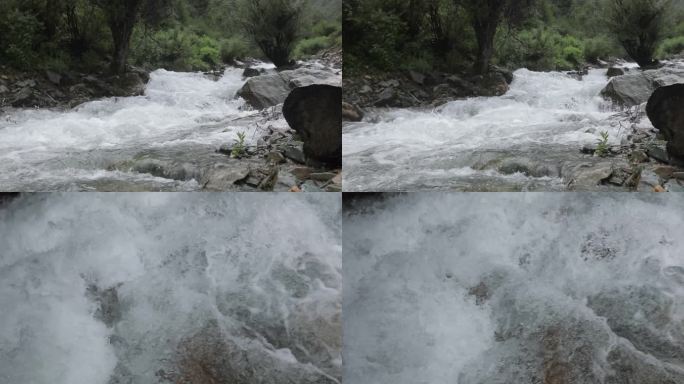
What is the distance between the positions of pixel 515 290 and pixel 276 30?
5.21 feet

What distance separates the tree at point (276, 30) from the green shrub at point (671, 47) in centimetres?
161

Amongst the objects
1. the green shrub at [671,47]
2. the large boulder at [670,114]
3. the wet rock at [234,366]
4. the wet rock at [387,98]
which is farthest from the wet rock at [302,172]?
the green shrub at [671,47]

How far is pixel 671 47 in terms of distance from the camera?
8.30 ft

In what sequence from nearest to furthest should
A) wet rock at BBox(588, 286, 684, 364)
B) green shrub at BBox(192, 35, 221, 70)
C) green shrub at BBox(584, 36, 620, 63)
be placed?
wet rock at BBox(588, 286, 684, 364)
green shrub at BBox(584, 36, 620, 63)
green shrub at BBox(192, 35, 221, 70)

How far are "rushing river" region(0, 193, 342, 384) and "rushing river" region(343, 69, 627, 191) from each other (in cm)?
29

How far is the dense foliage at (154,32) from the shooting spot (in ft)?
8.51

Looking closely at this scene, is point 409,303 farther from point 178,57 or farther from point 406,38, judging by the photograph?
point 178,57

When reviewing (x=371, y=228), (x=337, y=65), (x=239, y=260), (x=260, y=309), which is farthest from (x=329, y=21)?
(x=260, y=309)

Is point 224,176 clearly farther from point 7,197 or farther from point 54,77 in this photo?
point 7,197

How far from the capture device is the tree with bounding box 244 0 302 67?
2.62 metres

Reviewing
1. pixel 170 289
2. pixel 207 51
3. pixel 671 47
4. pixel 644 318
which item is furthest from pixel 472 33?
pixel 170 289

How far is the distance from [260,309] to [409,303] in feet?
2.20

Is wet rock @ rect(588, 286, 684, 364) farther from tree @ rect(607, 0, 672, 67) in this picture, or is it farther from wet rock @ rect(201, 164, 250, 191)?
wet rock @ rect(201, 164, 250, 191)

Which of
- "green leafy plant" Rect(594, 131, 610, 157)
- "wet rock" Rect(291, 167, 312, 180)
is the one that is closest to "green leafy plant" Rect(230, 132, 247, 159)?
"wet rock" Rect(291, 167, 312, 180)
